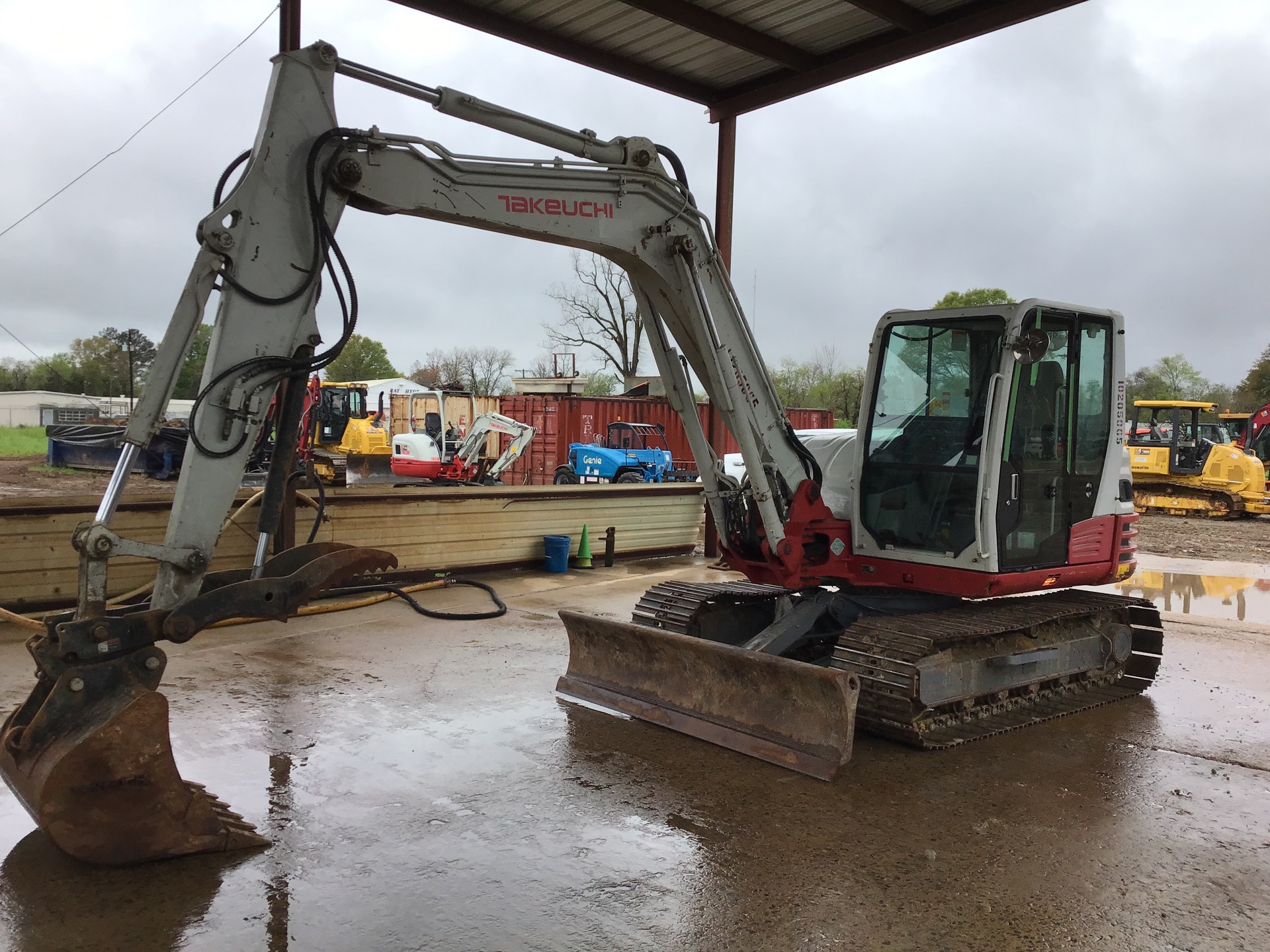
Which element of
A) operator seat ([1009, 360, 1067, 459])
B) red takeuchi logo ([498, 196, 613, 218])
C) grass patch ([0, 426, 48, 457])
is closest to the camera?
red takeuchi logo ([498, 196, 613, 218])

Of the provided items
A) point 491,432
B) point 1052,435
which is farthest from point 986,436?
point 491,432

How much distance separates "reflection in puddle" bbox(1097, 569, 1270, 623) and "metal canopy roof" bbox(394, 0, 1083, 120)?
19.0 feet

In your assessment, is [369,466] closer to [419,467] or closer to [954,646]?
[419,467]

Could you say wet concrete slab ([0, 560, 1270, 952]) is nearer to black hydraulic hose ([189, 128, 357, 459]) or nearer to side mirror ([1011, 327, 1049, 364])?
black hydraulic hose ([189, 128, 357, 459])

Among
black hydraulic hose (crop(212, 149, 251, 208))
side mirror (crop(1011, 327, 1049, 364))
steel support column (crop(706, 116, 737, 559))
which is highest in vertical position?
steel support column (crop(706, 116, 737, 559))

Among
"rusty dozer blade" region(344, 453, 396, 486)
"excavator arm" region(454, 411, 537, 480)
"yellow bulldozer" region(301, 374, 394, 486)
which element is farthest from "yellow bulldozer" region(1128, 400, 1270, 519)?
"yellow bulldozer" region(301, 374, 394, 486)

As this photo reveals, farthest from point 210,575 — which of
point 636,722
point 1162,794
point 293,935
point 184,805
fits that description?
point 1162,794

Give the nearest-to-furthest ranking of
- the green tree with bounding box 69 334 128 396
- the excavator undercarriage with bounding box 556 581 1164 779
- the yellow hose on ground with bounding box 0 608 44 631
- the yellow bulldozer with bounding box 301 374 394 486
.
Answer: the excavator undercarriage with bounding box 556 581 1164 779 → the yellow hose on ground with bounding box 0 608 44 631 → the yellow bulldozer with bounding box 301 374 394 486 → the green tree with bounding box 69 334 128 396

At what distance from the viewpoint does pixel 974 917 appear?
350cm

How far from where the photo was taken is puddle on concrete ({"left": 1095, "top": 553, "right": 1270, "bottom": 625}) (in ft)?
33.3

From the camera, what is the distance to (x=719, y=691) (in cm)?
544

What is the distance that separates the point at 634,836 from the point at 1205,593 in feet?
32.0

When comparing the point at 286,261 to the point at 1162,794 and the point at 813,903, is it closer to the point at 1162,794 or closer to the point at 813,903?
the point at 813,903

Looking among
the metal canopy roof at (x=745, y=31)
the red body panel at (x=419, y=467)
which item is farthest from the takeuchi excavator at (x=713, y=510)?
the red body panel at (x=419, y=467)
